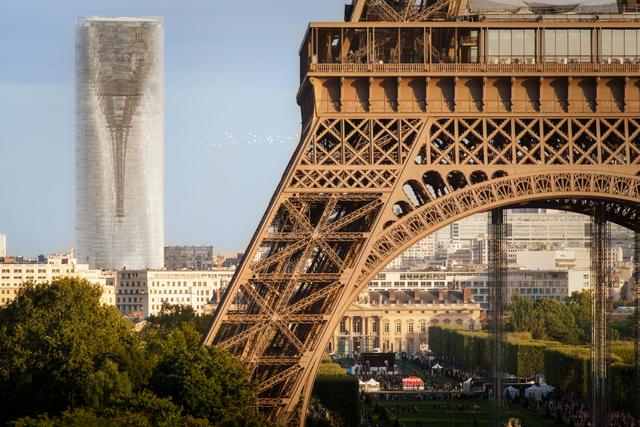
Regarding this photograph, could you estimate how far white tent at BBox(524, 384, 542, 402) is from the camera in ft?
306

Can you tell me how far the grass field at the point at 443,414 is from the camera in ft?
261

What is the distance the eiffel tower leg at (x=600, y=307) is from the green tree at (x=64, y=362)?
15.0 m

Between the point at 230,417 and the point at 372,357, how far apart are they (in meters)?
77.9

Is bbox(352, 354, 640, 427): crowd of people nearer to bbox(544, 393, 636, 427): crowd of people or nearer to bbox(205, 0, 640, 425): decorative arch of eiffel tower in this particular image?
bbox(544, 393, 636, 427): crowd of people

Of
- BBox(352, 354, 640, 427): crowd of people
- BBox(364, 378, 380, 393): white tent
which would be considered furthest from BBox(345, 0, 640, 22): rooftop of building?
BBox(364, 378, 380, 393): white tent

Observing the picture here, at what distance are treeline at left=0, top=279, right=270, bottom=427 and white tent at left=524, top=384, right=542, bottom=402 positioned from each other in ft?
98.6

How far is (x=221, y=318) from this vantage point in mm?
46938

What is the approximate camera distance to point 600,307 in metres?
55.5

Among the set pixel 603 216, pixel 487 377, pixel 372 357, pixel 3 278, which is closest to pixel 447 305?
pixel 3 278

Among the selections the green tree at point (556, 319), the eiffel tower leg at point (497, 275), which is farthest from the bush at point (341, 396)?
the green tree at point (556, 319)

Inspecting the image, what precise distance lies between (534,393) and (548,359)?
7.87 metres

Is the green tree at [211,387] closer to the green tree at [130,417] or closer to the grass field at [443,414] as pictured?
the green tree at [130,417]

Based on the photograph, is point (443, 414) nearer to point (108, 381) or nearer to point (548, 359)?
point (548, 359)

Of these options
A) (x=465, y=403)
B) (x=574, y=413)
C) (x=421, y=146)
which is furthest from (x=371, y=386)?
(x=421, y=146)
